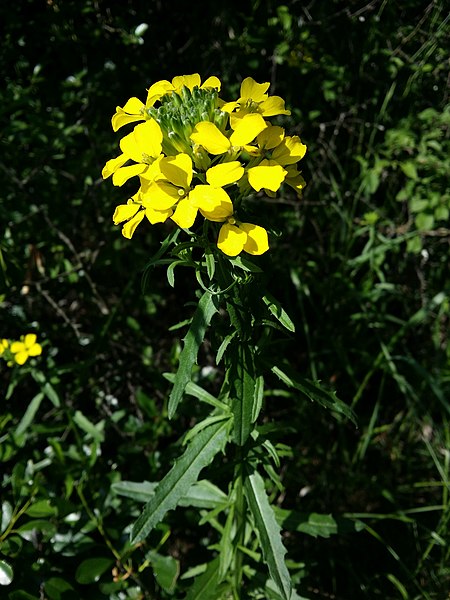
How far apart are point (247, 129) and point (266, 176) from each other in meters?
0.12

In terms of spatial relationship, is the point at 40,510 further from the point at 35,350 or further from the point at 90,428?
the point at 35,350

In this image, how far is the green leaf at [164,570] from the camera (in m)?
1.87

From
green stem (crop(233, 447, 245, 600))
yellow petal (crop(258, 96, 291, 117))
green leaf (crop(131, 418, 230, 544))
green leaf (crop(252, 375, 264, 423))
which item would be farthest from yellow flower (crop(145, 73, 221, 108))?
green stem (crop(233, 447, 245, 600))

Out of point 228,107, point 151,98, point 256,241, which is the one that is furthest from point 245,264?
point 151,98

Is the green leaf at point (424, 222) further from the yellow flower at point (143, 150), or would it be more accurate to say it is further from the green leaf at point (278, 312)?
the yellow flower at point (143, 150)

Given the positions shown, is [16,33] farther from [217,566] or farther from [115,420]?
[217,566]

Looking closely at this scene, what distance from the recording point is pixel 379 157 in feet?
10.5

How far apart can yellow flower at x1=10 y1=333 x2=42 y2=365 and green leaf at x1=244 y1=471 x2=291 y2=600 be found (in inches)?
41.2

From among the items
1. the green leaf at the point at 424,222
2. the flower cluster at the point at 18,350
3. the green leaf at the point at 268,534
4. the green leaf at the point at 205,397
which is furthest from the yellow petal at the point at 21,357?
the green leaf at the point at 424,222

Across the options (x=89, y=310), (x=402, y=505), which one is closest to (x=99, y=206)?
(x=89, y=310)

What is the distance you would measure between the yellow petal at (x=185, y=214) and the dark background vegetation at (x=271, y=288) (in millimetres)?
1162

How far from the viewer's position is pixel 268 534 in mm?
1532

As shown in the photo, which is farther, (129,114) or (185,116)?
(129,114)

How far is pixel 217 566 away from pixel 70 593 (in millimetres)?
495
